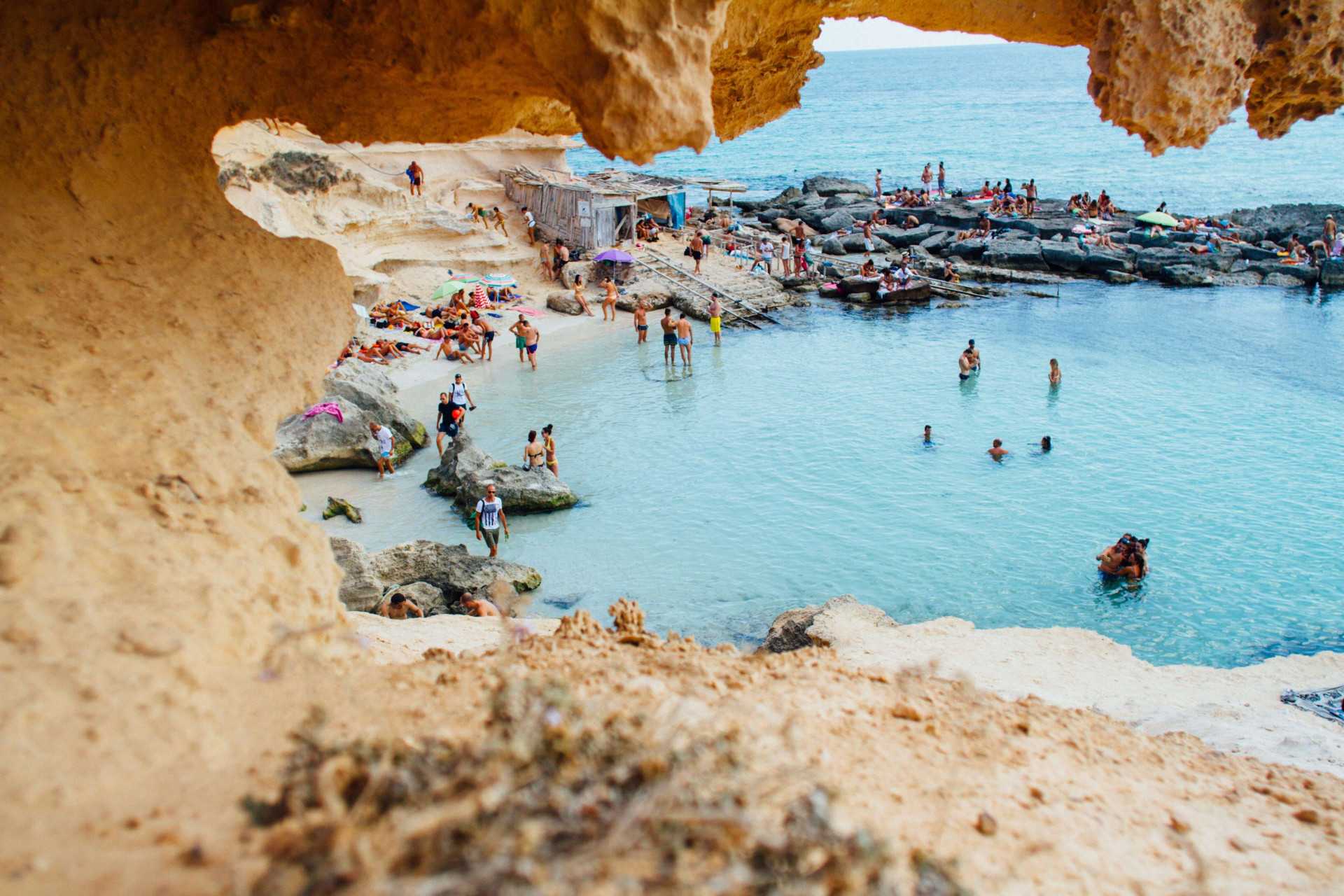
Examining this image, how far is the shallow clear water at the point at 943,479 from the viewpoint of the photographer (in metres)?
13.0

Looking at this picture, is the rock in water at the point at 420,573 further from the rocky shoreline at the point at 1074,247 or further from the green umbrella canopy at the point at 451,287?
the rocky shoreline at the point at 1074,247

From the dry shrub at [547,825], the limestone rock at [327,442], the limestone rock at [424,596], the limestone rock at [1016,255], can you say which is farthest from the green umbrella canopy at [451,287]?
the dry shrub at [547,825]

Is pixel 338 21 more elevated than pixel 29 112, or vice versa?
pixel 338 21

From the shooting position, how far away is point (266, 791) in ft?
9.66

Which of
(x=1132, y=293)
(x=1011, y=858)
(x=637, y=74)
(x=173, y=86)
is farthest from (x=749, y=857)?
(x=1132, y=293)

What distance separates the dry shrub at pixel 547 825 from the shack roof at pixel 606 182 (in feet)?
93.3

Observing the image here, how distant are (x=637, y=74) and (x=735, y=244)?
31.4 m

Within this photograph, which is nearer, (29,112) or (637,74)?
(637,74)

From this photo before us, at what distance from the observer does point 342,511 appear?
15.1 m

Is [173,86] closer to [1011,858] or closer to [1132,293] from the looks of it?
[1011,858]

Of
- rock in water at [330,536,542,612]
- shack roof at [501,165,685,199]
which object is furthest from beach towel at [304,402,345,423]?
shack roof at [501,165,685,199]

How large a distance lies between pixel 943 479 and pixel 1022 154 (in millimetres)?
70653

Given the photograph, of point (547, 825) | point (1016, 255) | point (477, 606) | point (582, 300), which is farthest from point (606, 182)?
point (547, 825)

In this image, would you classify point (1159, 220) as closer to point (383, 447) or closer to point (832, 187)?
point (832, 187)
